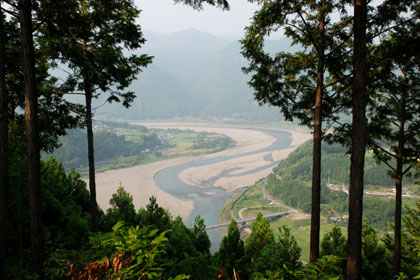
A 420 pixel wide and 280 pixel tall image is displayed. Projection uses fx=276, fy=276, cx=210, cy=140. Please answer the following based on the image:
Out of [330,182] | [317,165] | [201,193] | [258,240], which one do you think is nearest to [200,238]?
[258,240]

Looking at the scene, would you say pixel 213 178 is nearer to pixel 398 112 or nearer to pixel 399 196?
pixel 399 196

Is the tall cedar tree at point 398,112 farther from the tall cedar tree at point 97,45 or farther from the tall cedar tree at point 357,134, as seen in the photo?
the tall cedar tree at point 97,45

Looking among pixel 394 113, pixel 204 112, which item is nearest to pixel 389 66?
pixel 394 113

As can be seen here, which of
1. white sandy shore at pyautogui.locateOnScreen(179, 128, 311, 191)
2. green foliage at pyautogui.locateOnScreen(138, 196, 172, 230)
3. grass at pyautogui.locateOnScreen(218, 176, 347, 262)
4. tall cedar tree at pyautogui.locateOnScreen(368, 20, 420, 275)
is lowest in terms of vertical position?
grass at pyautogui.locateOnScreen(218, 176, 347, 262)

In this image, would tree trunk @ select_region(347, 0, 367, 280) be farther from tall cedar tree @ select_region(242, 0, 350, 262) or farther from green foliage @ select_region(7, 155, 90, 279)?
green foliage @ select_region(7, 155, 90, 279)

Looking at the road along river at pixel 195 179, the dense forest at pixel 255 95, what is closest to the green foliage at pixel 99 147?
the road along river at pixel 195 179

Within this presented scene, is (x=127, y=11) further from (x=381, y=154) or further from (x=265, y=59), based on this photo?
(x=381, y=154)

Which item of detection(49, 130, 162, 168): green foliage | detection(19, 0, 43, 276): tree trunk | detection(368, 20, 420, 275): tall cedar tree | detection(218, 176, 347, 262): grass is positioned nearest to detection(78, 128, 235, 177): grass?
detection(49, 130, 162, 168): green foliage
